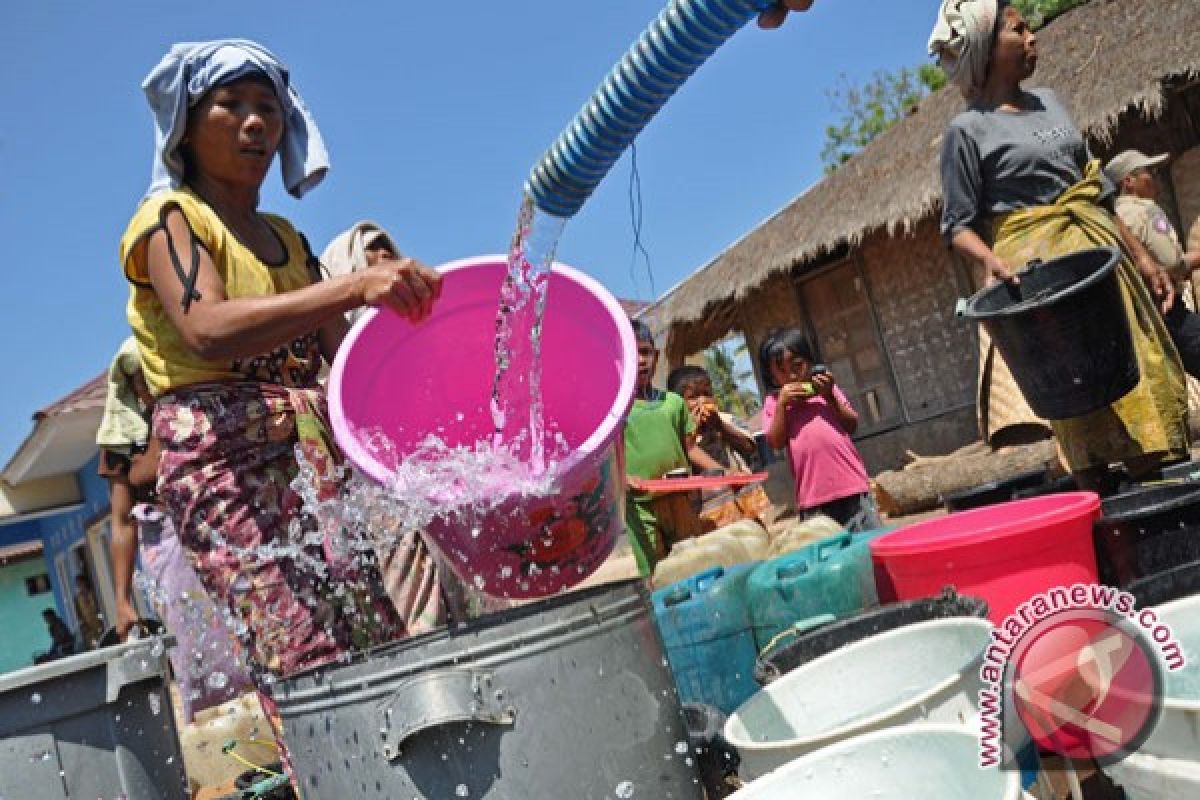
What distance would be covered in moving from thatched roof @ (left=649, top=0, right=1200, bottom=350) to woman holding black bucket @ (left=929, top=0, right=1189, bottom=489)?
5321 mm

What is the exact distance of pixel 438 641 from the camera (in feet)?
4.83

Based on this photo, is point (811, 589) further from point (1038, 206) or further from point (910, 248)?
point (910, 248)

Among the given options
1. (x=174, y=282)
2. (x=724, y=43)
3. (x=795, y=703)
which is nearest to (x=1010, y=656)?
(x=795, y=703)

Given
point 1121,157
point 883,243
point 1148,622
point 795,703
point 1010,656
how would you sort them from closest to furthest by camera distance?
point 1148,622 → point 1010,656 → point 795,703 → point 1121,157 → point 883,243

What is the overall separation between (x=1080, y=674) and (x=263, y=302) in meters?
1.40

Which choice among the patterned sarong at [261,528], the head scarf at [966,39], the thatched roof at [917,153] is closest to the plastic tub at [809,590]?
the patterned sarong at [261,528]

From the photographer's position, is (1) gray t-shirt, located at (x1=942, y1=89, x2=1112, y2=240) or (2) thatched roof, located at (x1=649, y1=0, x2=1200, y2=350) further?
(2) thatched roof, located at (x1=649, y1=0, x2=1200, y2=350)

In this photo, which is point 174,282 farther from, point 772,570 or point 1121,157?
point 1121,157

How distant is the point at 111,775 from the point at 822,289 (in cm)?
1002

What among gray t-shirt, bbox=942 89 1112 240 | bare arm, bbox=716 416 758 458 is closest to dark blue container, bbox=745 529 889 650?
gray t-shirt, bbox=942 89 1112 240

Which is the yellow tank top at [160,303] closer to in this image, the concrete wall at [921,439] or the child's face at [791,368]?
the child's face at [791,368]

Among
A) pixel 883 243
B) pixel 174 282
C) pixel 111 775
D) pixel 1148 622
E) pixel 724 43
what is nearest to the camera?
pixel 1148 622

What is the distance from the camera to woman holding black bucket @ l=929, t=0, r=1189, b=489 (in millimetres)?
3139

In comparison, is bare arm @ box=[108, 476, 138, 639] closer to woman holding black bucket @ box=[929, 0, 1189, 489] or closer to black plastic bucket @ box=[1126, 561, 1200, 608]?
woman holding black bucket @ box=[929, 0, 1189, 489]
